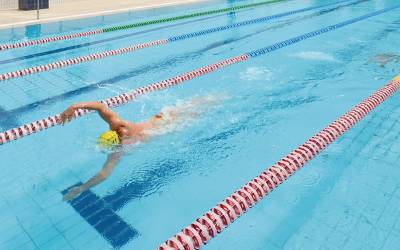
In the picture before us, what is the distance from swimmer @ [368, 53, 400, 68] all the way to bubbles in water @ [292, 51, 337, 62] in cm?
89

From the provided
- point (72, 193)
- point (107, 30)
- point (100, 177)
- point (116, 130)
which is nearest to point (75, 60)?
point (107, 30)

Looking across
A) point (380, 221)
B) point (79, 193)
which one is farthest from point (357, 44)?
point (79, 193)

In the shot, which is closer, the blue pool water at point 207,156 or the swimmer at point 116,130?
the blue pool water at point 207,156

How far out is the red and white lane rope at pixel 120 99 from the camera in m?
5.00

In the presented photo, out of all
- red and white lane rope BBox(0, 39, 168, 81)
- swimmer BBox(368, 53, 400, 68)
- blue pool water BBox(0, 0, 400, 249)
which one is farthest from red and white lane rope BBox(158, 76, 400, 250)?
red and white lane rope BBox(0, 39, 168, 81)

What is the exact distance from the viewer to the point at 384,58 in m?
8.85

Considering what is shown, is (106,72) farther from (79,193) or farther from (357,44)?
(357,44)

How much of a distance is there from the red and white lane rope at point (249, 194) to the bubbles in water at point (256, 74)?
2712mm

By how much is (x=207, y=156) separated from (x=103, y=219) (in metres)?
1.76

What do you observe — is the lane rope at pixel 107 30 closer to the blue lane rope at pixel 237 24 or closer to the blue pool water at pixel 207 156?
the blue pool water at pixel 207 156

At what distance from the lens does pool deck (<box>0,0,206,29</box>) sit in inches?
452

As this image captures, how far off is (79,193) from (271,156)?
2.44 metres

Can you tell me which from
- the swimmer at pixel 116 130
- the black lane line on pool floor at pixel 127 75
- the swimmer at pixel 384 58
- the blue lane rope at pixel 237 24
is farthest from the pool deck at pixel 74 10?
the swimmer at pixel 384 58

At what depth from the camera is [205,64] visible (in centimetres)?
872
